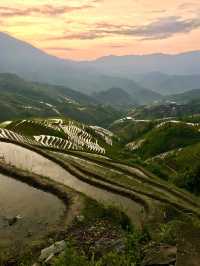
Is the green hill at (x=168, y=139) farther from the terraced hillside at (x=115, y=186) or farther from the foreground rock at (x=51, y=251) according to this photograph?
the foreground rock at (x=51, y=251)

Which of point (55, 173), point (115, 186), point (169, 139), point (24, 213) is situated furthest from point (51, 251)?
point (169, 139)

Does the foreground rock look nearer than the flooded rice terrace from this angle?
Yes

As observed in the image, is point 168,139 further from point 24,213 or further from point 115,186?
point 24,213

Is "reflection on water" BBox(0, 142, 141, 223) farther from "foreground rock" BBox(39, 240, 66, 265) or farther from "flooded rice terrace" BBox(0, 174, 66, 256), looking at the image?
"foreground rock" BBox(39, 240, 66, 265)

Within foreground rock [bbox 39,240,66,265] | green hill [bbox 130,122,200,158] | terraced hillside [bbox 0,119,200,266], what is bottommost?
green hill [bbox 130,122,200,158]

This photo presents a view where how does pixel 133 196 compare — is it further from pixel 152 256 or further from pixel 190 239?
pixel 152 256

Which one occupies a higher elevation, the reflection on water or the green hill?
the reflection on water

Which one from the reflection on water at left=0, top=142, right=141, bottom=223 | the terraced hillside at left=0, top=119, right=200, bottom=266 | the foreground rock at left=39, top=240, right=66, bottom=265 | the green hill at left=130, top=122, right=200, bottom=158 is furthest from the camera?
the green hill at left=130, top=122, right=200, bottom=158

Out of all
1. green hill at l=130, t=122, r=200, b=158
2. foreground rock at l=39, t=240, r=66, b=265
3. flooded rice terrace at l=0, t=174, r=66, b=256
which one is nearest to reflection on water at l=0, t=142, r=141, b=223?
flooded rice terrace at l=0, t=174, r=66, b=256
